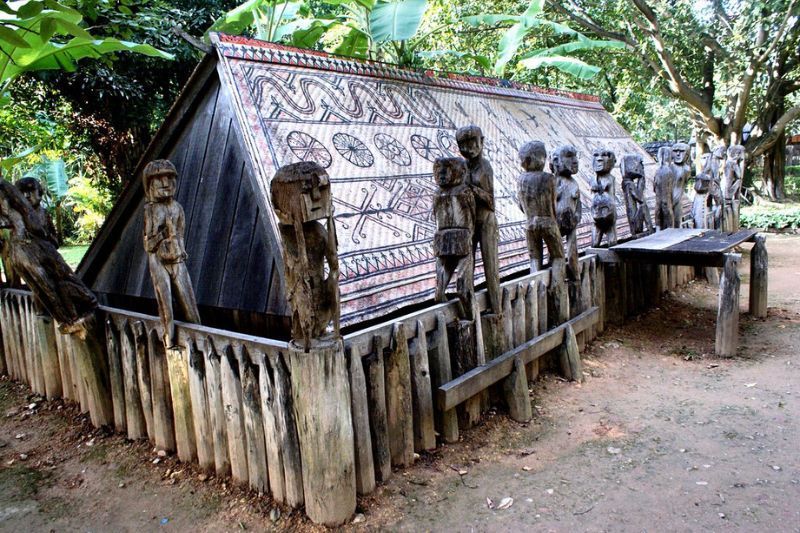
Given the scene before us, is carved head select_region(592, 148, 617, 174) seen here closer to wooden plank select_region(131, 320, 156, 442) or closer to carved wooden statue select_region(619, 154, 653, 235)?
carved wooden statue select_region(619, 154, 653, 235)

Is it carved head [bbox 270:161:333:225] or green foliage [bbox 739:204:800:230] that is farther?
green foliage [bbox 739:204:800:230]

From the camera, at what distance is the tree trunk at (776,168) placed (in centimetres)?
1839

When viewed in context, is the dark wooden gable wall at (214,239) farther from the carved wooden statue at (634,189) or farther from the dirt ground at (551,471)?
the carved wooden statue at (634,189)

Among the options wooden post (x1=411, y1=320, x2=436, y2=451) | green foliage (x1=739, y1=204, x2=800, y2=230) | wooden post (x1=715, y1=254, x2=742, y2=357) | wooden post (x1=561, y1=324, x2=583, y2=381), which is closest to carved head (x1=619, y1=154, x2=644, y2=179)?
wooden post (x1=715, y1=254, x2=742, y2=357)

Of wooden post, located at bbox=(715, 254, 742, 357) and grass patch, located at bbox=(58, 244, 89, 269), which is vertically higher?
grass patch, located at bbox=(58, 244, 89, 269)

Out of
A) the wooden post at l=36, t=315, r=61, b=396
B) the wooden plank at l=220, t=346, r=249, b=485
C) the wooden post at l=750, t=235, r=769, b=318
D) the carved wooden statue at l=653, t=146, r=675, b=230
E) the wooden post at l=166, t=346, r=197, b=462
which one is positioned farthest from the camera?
the carved wooden statue at l=653, t=146, r=675, b=230

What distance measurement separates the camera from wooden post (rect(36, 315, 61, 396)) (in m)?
4.91

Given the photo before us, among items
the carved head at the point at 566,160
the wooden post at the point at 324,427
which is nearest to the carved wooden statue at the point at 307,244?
the wooden post at the point at 324,427

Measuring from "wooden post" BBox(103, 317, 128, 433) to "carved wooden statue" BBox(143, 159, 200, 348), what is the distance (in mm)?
785

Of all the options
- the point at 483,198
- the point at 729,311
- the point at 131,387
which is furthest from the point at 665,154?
the point at 131,387

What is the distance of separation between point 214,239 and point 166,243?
3.37ft

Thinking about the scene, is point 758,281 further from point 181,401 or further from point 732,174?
point 181,401

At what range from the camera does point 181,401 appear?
12.3 feet

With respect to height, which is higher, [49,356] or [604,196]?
[604,196]
